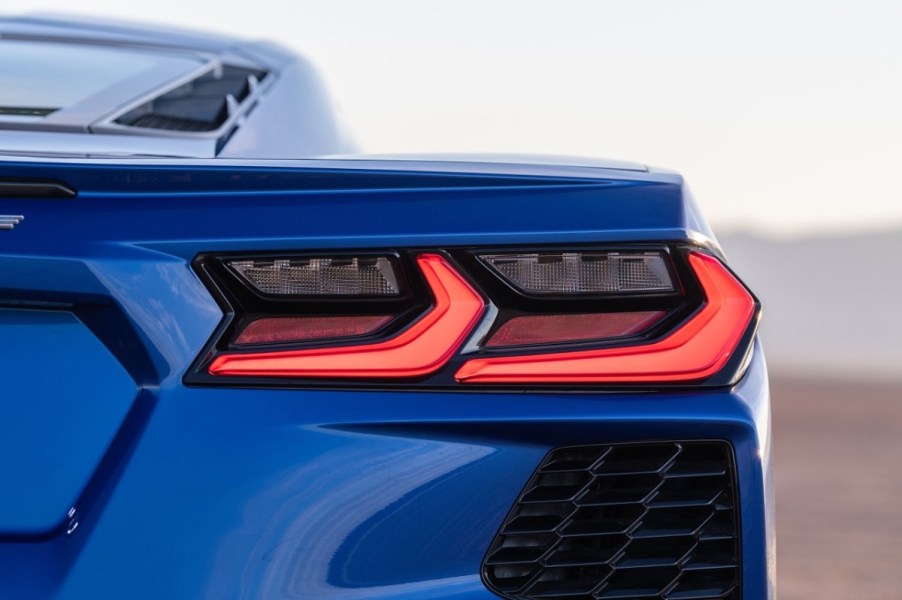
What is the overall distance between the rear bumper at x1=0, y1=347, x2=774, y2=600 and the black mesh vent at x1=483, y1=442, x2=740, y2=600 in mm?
29

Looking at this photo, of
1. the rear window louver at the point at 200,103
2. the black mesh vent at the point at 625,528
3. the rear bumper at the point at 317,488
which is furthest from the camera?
the rear window louver at the point at 200,103

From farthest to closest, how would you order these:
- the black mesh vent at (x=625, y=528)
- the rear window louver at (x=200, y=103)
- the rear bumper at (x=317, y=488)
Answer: the rear window louver at (x=200, y=103) → the black mesh vent at (x=625, y=528) → the rear bumper at (x=317, y=488)

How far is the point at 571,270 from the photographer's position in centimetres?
134

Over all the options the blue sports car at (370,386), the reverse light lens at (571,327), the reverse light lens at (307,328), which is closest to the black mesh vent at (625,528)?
the blue sports car at (370,386)

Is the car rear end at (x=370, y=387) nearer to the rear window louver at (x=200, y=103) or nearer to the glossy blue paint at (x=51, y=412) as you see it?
the glossy blue paint at (x=51, y=412)

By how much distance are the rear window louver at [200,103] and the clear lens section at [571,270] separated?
1.08 meters

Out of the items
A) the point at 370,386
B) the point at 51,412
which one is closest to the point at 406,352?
the point at 370,386

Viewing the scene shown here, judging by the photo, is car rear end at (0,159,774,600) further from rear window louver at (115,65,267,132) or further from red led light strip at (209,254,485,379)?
rear window louver at (115,65,267,132)

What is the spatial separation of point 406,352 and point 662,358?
0.31 meters

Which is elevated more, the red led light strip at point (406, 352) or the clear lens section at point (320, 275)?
the clear lens section at point (320, 275)

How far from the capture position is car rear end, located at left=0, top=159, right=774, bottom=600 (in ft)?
4.17

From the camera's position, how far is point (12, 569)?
124 centimetres

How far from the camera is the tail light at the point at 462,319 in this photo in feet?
4.35

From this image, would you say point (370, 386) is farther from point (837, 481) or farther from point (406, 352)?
point (837, 481)
